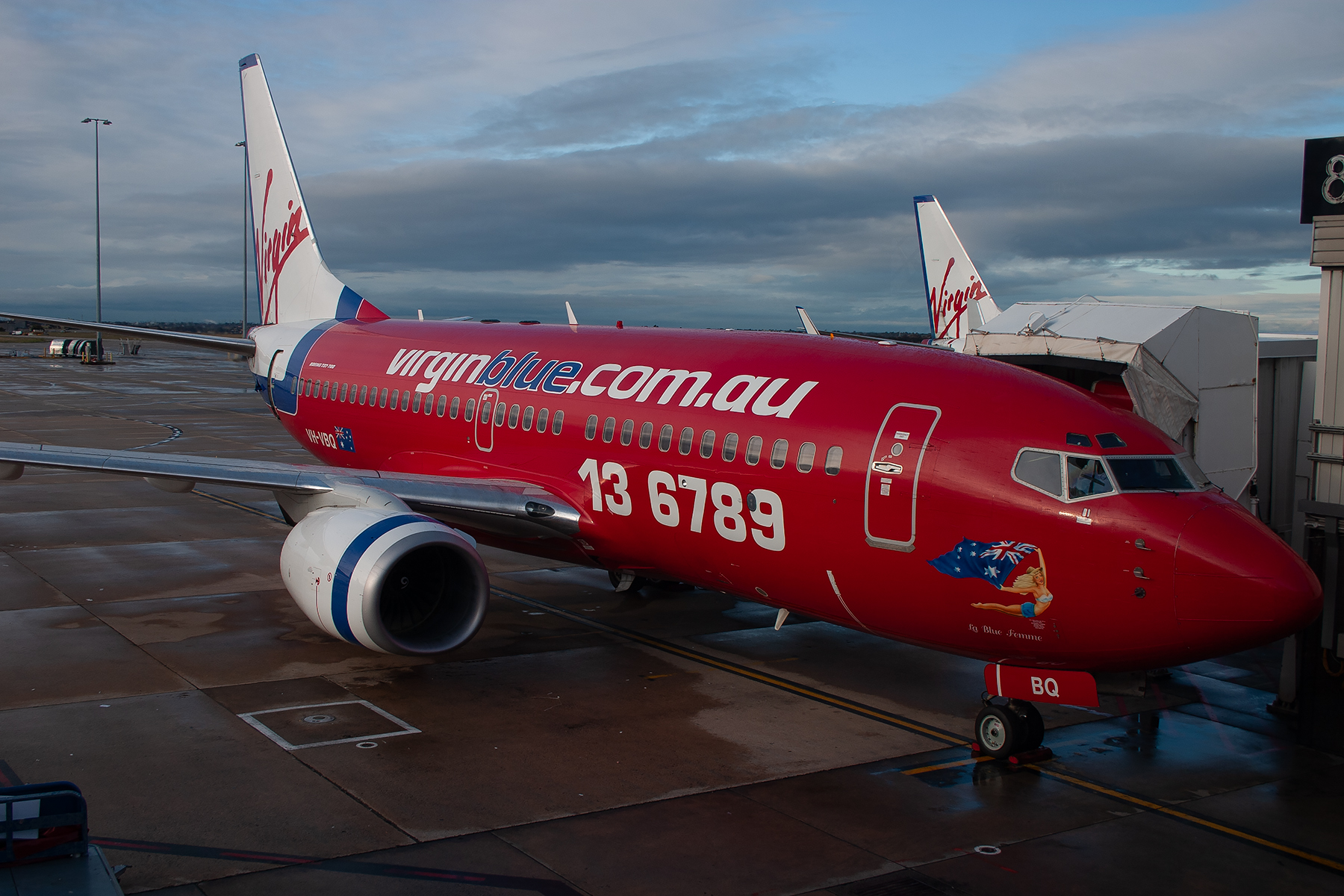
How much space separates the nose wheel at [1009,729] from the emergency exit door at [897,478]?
191cm

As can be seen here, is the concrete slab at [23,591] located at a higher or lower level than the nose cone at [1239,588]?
lower

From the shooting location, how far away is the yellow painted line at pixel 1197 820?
869 centimetres

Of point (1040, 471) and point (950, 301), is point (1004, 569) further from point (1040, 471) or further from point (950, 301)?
point (950, 301)

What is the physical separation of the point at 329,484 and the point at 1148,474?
9724mm

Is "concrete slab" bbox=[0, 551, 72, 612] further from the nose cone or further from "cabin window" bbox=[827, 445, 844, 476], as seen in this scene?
the nose cone

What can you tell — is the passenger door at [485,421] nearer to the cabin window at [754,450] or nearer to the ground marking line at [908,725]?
the ground marking line at [908,725]

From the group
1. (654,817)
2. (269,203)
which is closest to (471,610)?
(654,817)

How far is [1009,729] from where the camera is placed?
10.4 meters

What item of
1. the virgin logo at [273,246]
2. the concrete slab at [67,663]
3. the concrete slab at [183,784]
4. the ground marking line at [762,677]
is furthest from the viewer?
the virgin logo at [273,246]

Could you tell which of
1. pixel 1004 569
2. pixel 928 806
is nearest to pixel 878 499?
pixel 1004 569

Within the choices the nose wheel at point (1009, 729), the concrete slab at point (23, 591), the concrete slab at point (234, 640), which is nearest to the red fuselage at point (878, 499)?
the nose wheel at point (1009, 729)

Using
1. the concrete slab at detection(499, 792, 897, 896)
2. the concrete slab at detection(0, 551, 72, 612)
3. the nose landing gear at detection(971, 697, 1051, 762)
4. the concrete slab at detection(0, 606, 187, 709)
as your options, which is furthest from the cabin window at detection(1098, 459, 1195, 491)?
the concrete slab at detection(0, 551, 72, 612)

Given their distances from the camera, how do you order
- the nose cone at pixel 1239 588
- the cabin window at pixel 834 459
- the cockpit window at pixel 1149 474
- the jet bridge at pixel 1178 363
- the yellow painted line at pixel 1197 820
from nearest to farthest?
the yellow painted line at pixel 1197 820
the nose cone at pixel 1239 588
the cockpit window at pixel 1149 474
the cabin window at pixel 834 459
the jet bridge at pixel 1178 363

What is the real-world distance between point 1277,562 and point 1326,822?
8.09 feet
